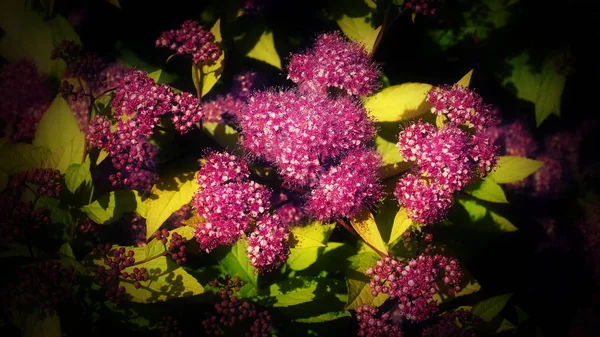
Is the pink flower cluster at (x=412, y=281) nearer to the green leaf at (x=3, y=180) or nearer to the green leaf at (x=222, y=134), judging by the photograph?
the green leaf at (x=222, y=134)

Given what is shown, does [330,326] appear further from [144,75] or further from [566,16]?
[566,16]

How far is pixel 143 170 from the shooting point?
163 cm

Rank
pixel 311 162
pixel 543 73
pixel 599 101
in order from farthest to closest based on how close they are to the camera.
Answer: pixel 599 101 < pixel 543 73 < pixel 311 162

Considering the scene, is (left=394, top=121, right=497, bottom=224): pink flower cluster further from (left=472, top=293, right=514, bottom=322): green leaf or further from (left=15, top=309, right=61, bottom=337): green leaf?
(left=15, top=309, right=61, bottom=337): green leaf

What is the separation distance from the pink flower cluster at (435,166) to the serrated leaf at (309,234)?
1.06 ft

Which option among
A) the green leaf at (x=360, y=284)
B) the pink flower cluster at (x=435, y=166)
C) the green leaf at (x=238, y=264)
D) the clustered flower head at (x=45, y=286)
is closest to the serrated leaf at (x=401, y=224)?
the pink flower cluster at (x=435, y=166)

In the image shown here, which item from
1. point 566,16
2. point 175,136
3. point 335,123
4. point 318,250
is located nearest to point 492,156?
point 335,123

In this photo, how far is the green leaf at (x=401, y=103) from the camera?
1.69 metres

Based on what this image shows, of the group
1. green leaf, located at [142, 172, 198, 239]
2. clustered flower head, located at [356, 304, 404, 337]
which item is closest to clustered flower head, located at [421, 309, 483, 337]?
clustered flower head, located at [356, 304, 404, 337]

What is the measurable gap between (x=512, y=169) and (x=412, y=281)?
798 millimetres

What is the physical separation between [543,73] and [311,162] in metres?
1.33

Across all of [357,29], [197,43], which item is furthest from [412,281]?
[197,43]

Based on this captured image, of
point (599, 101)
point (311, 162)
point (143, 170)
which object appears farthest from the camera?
point (599, 101)

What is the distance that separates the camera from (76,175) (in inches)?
56.1
